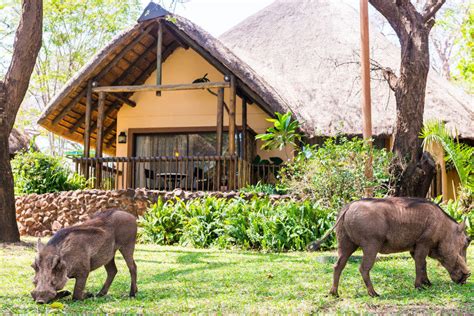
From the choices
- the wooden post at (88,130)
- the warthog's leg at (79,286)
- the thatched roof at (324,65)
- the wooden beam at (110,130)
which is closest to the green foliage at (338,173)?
the thatched roof at (324,65)

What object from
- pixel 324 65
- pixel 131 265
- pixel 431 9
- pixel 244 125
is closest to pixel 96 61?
pixel 244 125

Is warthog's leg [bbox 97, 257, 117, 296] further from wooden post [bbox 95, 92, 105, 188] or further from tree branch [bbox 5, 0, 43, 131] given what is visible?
wooden post [bbox 95, 92, 105, 188]

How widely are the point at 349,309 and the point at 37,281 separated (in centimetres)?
228

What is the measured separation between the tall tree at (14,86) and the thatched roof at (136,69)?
2956mm

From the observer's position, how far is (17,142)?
1912 centimetres

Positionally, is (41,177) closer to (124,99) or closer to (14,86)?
(124,99)

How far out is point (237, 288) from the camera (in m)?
5.29

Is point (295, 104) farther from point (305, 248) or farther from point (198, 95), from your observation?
point (305, 248)

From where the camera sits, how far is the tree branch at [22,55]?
9.14 meters

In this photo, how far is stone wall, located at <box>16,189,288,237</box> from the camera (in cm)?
1151

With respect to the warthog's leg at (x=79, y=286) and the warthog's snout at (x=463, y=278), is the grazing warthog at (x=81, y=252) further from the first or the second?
the warthog's snout at (x=463, y=278)

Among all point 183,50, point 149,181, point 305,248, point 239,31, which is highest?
point 239,31

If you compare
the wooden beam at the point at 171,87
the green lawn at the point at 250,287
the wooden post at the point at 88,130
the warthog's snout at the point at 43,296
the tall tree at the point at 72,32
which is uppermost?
the tall tree at the point at 72,32

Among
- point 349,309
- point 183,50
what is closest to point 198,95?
point 183,50
